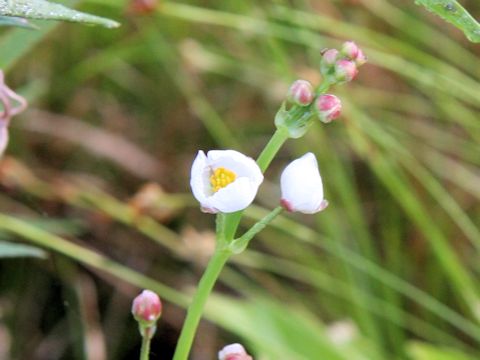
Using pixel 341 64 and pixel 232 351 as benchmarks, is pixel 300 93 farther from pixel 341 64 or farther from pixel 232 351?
pixel 232 351

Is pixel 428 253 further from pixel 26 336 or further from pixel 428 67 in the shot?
pixel 26 336

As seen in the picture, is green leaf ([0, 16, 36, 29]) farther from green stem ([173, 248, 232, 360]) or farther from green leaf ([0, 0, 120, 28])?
green stem ([173, 248, 232, 360])

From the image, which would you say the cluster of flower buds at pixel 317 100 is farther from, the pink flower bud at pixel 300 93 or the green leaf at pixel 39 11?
the green leaf at pixel 39 11

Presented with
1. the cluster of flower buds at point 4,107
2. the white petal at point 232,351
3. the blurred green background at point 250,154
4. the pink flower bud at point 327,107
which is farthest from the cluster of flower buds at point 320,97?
the blurred green background at point 250,154

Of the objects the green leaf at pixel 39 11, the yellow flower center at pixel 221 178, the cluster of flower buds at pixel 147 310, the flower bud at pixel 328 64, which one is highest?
the green leaf at pixel 39 11

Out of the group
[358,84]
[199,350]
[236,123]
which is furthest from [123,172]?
[358,84]
